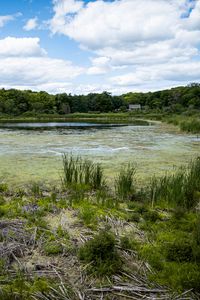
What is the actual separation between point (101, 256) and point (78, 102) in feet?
232

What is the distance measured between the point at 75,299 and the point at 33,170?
600 cm

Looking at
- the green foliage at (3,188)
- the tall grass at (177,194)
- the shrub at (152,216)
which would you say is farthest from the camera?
the green foliage at (3,188)

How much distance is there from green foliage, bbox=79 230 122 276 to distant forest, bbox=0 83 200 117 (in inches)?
2062

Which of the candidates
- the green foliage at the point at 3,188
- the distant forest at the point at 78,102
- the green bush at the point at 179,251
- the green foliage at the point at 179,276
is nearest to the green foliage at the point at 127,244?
the green bush at the point at 179,251

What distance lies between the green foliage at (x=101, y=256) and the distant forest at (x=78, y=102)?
5239 cm

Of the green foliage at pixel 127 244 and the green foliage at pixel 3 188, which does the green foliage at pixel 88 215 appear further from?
the green foliage at pixel 3 188

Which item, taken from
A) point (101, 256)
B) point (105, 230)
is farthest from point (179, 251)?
point (105, 230)

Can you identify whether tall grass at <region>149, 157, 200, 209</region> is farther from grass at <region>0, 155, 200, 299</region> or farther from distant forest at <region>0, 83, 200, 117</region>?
distant forest at <region>0, 83, 200, 117</region>

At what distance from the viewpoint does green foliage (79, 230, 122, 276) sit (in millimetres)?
3303

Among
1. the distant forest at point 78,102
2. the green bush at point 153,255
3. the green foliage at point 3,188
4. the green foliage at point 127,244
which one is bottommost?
the green bush at point 153,255

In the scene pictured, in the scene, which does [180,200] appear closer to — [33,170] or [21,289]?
[21,289]

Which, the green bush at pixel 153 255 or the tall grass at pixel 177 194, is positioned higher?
the tall grass at pixel 177 194

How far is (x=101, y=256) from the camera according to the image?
3473 mm

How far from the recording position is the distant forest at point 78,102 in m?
59.3
